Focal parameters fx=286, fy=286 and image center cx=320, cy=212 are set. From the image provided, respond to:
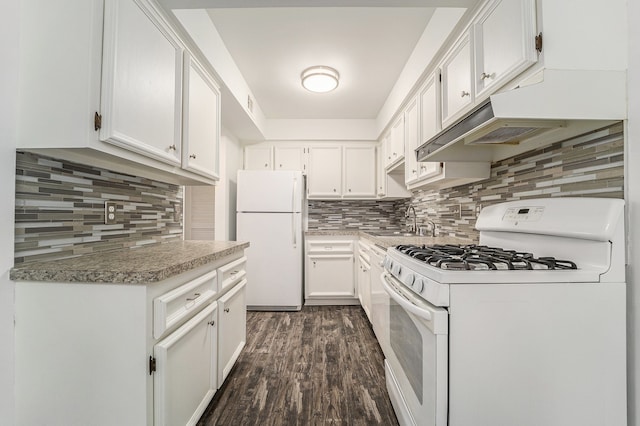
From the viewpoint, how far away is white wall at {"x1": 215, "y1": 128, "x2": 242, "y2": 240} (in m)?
3.19

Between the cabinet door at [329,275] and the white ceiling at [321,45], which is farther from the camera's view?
the cabinet door at [329,275]

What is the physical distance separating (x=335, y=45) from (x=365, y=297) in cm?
234

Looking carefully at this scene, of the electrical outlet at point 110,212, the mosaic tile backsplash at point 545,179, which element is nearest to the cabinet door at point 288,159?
the mosaic tile backsplash at point 545,179

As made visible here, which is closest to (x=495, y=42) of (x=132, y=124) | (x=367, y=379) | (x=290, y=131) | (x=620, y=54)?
(x=620, y=54)

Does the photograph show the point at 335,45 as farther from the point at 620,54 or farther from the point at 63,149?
the point at 63,149

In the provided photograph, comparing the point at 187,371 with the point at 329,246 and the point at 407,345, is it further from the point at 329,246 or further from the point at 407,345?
the point at 329,246

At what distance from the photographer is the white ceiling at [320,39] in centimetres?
150

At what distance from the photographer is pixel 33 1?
1083mm

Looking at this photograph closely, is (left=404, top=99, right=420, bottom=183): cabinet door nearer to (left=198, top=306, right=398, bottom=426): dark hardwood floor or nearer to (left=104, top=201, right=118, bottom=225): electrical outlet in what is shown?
(left=198, top=306, right=398, bottom=426): dark hardwood floor

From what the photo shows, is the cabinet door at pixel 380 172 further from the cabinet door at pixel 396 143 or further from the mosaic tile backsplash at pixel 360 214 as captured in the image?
the mosaic tile backsplash at pixel 360 214

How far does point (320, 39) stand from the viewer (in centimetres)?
220

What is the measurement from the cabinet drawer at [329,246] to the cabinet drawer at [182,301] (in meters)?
2.01

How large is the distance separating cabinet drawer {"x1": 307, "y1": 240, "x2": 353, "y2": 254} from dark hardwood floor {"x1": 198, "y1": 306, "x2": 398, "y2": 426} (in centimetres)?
94

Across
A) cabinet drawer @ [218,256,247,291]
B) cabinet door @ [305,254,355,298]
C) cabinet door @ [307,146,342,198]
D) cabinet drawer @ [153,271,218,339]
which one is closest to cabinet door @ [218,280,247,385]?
cabinet drawer @ [218,256,247,291]
